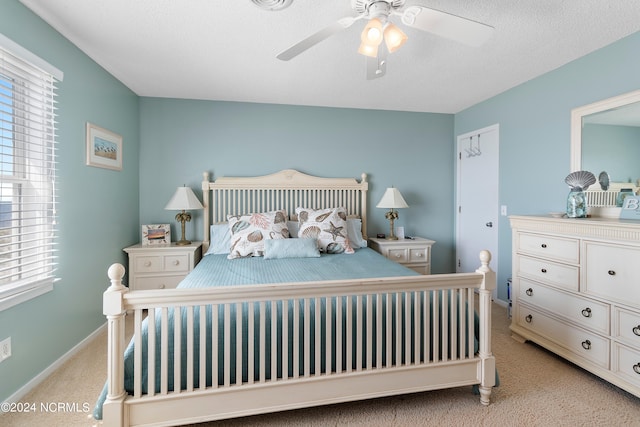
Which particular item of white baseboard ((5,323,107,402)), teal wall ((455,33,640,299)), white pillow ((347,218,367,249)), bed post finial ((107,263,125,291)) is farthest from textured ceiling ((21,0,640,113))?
white baseboard ((5,323,107,402))

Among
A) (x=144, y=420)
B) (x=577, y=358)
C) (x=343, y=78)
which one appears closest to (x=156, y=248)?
(x=144, y=420)

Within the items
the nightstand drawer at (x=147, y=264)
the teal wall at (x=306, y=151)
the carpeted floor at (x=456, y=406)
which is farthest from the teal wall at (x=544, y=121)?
the nightstand drawer at (x=147, y=264)

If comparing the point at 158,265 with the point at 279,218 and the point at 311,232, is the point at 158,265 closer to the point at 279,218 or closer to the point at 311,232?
the point at 279,218

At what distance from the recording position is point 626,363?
1713mm

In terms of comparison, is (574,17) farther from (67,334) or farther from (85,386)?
(67,334)

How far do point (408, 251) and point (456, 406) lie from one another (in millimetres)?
1857

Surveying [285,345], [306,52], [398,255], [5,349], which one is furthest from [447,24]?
[5,349]

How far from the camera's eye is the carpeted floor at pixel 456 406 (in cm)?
155

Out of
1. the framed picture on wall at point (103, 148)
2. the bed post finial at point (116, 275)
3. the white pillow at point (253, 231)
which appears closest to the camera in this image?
the bed post finial at point (116, 275)

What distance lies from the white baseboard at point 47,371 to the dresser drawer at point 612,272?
3.59 metres

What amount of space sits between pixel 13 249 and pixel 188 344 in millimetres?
1338

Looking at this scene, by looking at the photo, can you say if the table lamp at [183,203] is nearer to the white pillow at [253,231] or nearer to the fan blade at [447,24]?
the white pillow at [253,231]

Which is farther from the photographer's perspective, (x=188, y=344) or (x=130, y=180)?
(x=130, y=180)

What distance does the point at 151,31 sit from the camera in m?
2.00
